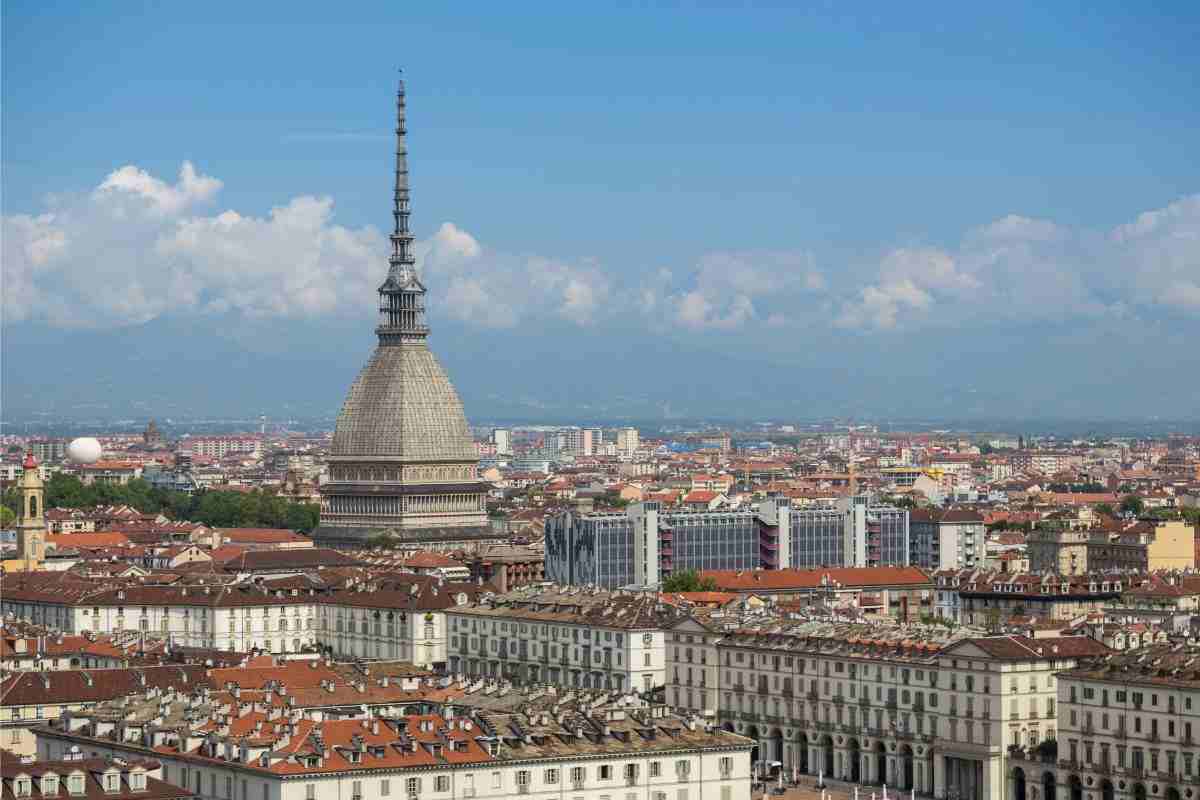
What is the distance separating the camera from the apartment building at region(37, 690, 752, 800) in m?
54.4

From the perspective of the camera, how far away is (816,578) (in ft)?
358

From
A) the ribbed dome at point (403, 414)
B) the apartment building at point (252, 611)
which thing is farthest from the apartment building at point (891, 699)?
the ribbed dome at point (403, 414)

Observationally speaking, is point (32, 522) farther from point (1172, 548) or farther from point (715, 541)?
point (1172, 548)

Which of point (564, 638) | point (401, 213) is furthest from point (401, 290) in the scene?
point (564, 638)

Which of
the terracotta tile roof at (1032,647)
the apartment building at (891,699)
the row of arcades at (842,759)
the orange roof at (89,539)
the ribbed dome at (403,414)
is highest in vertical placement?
the ribbed dome at (403,414)

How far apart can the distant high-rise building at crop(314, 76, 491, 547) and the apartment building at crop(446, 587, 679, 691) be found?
4461cm

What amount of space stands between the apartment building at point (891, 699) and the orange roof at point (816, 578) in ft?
89.6

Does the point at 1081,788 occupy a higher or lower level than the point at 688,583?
lower

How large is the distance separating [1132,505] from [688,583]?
2776 inches

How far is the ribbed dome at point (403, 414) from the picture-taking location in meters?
140

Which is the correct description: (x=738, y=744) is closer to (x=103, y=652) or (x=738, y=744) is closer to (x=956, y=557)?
(x=103, y=652)

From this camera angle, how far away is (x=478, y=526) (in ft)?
458

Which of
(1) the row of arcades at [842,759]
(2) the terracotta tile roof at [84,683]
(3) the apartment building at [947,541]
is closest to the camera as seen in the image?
(2) the terracotta tile roof at [84,683]

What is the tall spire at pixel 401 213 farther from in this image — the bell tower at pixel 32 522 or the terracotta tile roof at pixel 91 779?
the terracotta tile roof at pixel 91 779
